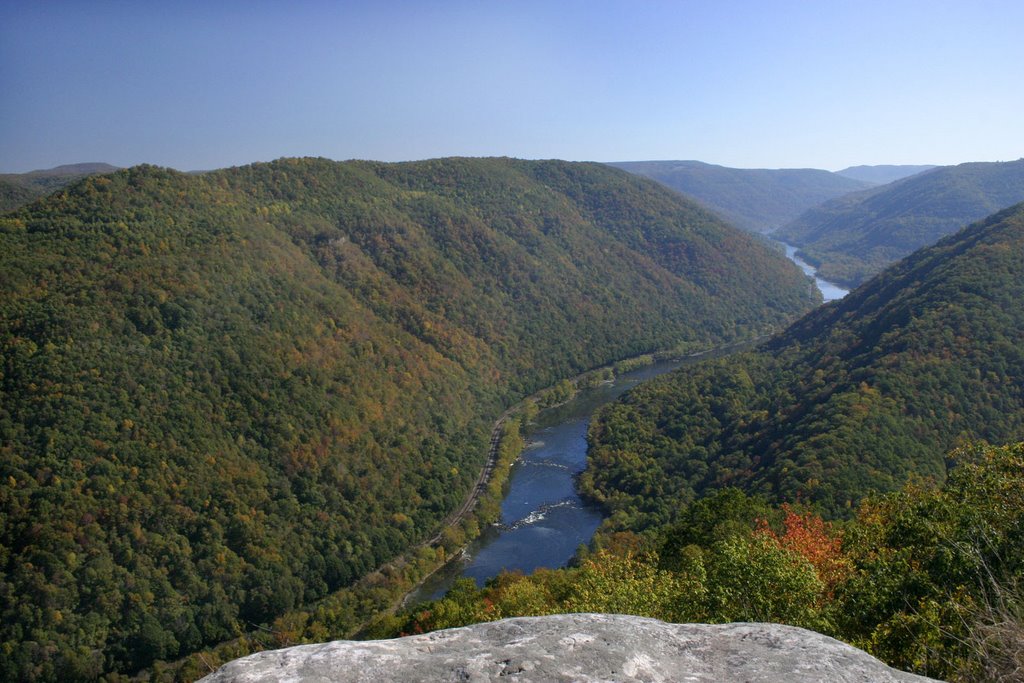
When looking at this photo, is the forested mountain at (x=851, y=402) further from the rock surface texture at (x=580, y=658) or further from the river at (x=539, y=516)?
the rock surface texture at (x=580, y=658)

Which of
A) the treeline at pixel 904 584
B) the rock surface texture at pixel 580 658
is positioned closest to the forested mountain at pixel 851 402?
the treeline at pixel 904 584

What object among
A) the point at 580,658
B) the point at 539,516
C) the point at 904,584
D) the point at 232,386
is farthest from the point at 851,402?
the point at 580,658

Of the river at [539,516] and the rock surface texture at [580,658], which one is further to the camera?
the river at [539,516]

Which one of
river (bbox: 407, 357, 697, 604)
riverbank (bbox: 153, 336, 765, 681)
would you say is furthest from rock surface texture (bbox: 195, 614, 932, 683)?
river (bbox: 407, 357, 697, 604)

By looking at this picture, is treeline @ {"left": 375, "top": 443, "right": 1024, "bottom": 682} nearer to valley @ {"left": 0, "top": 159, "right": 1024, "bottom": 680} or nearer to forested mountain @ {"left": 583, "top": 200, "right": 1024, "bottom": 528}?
valley @ {"left": 0, "top": 159, "right": 1024, "bottom": 680}

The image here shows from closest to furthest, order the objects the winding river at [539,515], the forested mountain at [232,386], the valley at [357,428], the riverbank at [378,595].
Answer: the valley at [357,428]
the riverbank at [378,595]
the forested mountain at [232,386]
the winding river at [539,515]

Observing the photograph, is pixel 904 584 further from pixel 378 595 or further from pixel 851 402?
pixel 851 402
